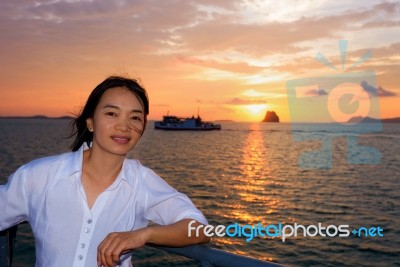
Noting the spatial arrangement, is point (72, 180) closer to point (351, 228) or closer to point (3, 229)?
point (3, 229)

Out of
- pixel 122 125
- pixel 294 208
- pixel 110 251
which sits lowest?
pixel 294 208

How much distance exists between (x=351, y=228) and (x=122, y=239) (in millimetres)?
19762

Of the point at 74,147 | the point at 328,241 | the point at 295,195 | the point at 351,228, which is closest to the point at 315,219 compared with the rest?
the point at 351,228

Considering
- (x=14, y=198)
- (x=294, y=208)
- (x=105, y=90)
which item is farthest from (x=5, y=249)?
(x=294, y=208)

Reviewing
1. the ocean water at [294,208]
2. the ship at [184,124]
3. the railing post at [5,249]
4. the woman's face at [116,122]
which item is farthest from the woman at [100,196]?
the ship at [184,124]

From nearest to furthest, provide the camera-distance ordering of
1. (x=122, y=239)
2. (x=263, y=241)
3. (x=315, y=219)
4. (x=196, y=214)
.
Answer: (x=122, y=239)
(x=196, y=214)
(x=263, y=241)
(x=315, y=219)

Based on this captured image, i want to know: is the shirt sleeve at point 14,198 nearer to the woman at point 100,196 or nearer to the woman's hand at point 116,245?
the woman at point 100,196

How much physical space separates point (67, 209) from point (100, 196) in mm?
188

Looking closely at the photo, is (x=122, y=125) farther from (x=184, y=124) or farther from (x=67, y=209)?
(x=184, y=124)

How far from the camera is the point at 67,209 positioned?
2.06 m

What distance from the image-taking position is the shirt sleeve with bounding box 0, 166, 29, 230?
2.01m

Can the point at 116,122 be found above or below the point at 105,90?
below

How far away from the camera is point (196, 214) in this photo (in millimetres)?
2047

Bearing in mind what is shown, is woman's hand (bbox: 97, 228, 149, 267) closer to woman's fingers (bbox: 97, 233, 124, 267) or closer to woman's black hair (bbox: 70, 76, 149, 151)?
woman's fingers (bbox: 97, 233, 124, 267)
